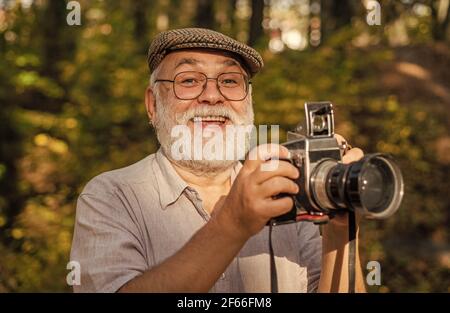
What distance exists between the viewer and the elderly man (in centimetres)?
180

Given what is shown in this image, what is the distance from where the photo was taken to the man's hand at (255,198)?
1774 millimetres

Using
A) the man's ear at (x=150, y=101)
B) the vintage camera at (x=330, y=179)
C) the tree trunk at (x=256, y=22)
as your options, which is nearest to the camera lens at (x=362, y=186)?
the vintage camera at (x=330, y=179)

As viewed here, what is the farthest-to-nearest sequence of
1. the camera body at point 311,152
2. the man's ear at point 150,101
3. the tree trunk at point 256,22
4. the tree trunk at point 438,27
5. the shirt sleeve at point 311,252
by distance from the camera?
1. the tree trunk at point 438,27
2. the tree trunk at point 256,22
3. the man's ear at point 150,101
4. the shirt sleeve at point 311,252
5. the camera body at point 311,152

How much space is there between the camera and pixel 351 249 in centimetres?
198

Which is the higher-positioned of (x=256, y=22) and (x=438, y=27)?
(x=438, y=27)

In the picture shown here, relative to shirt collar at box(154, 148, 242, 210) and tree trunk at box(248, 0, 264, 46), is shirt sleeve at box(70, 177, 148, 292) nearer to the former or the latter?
shirt collar at box(154, 148, 242, 210)

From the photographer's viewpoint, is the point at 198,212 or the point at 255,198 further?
the point at 198,212

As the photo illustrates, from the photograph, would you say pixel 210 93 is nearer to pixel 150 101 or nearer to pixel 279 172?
pixel 150 101

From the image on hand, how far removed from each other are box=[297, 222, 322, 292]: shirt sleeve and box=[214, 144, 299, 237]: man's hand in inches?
27.2

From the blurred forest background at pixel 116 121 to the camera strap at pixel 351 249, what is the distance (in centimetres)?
488

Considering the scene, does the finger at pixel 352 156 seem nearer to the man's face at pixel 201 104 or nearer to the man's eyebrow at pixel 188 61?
the man's face at pixel 201 104

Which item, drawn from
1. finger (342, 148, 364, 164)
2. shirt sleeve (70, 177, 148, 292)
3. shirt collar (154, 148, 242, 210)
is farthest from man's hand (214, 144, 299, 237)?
shirt collar (154, 148, 242, 210)

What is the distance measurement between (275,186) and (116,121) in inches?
232

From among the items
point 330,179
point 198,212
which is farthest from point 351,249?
point 198,212
